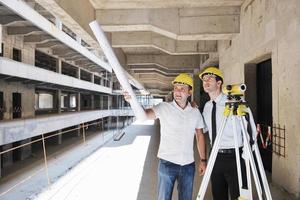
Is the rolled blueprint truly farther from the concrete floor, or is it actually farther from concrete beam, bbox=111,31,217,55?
concrete beam, bbox=111,31,217,55

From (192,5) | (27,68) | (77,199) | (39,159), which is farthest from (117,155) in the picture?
(39,159)

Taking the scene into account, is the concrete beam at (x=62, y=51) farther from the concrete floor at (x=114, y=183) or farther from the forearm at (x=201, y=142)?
the forearm at (x=201, y=142)

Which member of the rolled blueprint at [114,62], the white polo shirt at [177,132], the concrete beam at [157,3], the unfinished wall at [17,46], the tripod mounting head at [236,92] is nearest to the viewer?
the rolled blueprint at [114,62]

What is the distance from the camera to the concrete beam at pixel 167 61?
1229cm

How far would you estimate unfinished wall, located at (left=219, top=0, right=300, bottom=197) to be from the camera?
3.84 m

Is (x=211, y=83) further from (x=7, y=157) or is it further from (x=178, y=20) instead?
(x=7, y=157)

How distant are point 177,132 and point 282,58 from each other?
2559 millimetres

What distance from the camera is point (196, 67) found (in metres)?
13.1

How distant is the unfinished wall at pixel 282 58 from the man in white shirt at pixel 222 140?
4.97 ft

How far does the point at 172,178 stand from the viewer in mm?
2709

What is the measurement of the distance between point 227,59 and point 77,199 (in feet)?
17.8

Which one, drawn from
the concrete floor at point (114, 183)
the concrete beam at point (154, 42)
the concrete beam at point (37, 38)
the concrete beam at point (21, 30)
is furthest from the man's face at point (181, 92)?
the concrete beam at point (37, 38)

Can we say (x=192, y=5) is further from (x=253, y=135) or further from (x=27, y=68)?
(x=27, y=68)

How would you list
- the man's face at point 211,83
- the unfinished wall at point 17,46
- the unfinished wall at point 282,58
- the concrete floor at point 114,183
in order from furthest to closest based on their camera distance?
the unfinished wall at point 17,46
the concrete floor at point 114,183
the unfinished wall at point 282,58
the man's face at point 211,83
